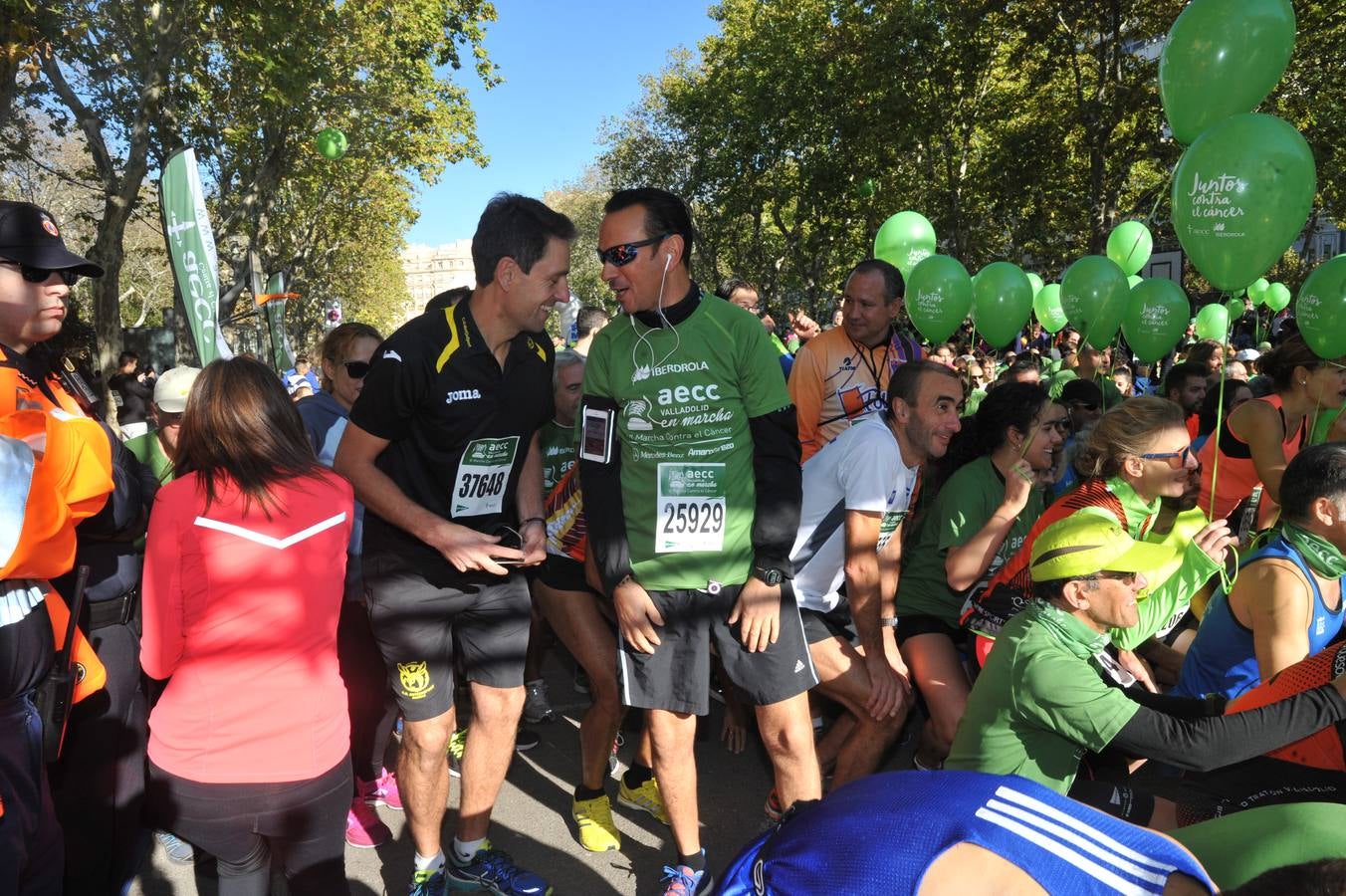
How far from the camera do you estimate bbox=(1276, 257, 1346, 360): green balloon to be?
4914 millimetres

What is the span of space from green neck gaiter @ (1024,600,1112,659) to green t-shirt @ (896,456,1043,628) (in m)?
1.01

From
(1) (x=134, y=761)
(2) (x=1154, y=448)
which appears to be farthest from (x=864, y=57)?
(1) (x=134, y=761)

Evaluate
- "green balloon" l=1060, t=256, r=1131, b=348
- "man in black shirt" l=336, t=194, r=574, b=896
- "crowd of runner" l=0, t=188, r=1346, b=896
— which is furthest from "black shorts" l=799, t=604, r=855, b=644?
"green balloon" l=1060, t=256, r=1131, b=348

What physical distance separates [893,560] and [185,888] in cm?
279

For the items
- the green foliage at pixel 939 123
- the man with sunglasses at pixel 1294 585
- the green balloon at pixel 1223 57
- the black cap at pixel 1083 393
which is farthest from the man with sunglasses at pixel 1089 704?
the green foliage at pixel 939 123

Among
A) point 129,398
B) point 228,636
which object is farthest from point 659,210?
point 129,398

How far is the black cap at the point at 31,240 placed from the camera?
7.30 feet

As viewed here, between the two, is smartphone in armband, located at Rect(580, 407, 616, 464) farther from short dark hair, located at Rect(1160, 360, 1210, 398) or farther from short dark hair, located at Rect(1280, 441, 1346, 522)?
short dark hair, located at Rect(1160, 360, 1210, 398)

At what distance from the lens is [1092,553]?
7.57 ft

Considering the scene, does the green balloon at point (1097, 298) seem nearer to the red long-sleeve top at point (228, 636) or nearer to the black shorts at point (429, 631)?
the black shorts at point (429, 631)

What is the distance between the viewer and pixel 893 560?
3.32 m

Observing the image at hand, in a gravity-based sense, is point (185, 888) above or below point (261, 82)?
below

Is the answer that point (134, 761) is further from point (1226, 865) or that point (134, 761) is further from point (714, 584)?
point (1226, 865)

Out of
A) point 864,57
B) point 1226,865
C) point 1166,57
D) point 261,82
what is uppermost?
point 864,57
